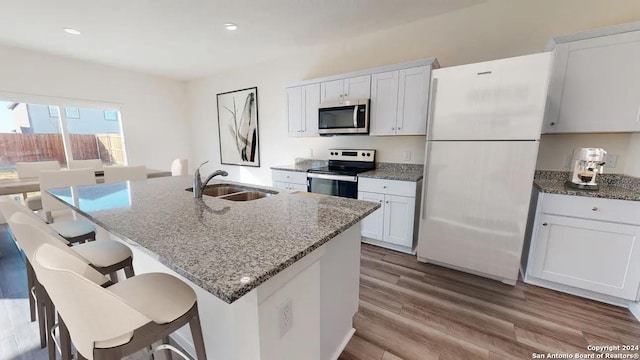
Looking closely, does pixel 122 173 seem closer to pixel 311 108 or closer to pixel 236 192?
pixel 236 192

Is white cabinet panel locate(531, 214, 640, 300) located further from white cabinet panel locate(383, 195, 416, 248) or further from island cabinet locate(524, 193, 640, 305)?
white cabinet panel locate(383, 195, 416, 248)

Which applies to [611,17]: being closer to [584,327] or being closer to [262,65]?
[584,327]

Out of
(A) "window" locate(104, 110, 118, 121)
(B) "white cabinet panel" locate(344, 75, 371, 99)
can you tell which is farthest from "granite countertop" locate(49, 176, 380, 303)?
(A) "window" locate(104, 110, 118, 121)

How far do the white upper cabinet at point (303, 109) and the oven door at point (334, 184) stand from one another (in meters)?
0.67

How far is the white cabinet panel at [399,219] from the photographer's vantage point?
2.68m

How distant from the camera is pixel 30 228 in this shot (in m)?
0.97

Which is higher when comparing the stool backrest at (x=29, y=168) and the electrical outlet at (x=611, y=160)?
the electrical outlet at (x=611, y=160)

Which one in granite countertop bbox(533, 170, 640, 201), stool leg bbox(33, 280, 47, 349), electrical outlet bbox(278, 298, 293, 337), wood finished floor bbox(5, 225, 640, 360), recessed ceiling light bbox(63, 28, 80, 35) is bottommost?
wood finished floor bbox(5, 225, 640, 360)

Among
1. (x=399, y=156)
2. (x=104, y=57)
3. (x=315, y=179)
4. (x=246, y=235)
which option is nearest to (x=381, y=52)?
(x=399, y=156)

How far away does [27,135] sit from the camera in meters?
3.66

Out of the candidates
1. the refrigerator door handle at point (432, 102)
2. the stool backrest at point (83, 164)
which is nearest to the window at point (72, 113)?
the stool backrest at point (83, 164)

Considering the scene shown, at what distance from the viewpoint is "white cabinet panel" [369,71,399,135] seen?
2764 mm

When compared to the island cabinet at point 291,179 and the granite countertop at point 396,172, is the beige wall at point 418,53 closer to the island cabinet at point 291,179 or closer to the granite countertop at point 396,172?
the granite countertop at point 396,172

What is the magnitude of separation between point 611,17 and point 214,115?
5.53 m
